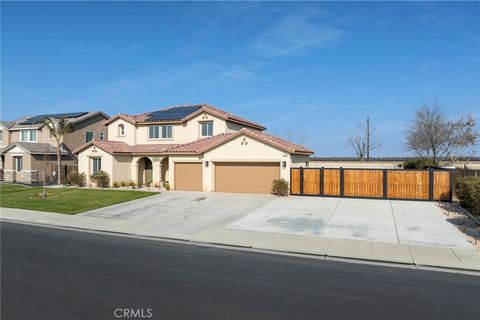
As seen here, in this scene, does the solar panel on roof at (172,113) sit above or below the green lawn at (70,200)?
above

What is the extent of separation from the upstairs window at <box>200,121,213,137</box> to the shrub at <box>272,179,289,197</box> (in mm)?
9085

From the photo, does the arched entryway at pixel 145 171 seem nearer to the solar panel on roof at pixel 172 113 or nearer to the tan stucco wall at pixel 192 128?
the tan stucco wall at pixel 192 128

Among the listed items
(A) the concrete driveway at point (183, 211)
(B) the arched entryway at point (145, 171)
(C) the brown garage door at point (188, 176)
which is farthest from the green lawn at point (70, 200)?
(B) the arched entryway at point (145, 171)

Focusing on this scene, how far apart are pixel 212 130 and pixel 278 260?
830 inches

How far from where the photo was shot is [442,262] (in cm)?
1016


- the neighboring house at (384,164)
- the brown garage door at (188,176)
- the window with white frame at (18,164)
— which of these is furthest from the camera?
the neighboring house at (384,164)

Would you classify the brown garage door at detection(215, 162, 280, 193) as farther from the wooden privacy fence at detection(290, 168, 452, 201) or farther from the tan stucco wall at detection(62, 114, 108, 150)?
the tan stucco wall at detection(62, 114, 108, 150)

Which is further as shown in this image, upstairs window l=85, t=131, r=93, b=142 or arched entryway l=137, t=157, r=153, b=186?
upstairs window l=85, t=131, r=93, b=142

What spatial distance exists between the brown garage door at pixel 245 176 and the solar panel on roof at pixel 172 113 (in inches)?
314

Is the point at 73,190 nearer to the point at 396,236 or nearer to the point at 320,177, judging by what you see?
the point at 320,177

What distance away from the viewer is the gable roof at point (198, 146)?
25.0 m

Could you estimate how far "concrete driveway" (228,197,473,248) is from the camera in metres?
13.3

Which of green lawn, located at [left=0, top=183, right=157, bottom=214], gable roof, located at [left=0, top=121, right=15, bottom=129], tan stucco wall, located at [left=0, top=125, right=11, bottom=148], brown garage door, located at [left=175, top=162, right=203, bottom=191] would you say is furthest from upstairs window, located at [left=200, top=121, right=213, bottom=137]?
gable roof, located at [left=0, top=121, right=15, bottom=129]

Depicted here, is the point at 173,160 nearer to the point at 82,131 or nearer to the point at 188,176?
the point at 188,176
